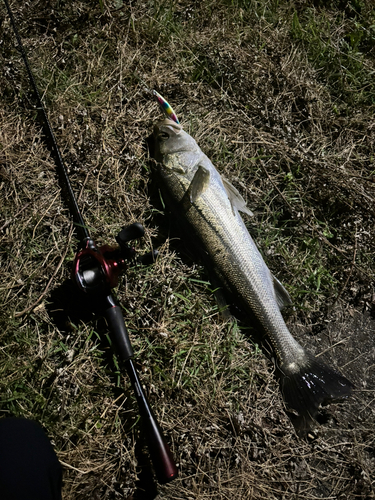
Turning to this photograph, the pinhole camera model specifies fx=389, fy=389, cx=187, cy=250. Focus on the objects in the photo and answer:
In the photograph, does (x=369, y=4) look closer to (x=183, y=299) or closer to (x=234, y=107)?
(x=234, y=107)

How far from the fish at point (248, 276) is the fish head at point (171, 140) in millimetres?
57

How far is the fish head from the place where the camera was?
10.7 ft

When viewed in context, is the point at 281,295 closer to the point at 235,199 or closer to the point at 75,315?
the point at 235,199

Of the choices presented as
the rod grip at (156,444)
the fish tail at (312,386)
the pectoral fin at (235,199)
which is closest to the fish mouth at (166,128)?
the pectoral fin at (235,199)

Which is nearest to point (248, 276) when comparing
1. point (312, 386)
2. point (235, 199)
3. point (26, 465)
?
point (235, 199)

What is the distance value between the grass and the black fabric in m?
0.44

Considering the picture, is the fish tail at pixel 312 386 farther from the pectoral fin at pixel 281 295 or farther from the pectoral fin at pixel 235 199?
the pectoral fin at pixel 235 199

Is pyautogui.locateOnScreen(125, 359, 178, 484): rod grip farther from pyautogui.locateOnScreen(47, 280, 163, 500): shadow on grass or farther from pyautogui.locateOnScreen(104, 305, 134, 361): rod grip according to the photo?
pyautogui.locateOnScreen(47, 280, 163, 500): shadow on grass

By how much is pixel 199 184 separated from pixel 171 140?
47 cm

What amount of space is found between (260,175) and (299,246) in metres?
0.75

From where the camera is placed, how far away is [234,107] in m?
3.74

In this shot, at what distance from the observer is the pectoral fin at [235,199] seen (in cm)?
330

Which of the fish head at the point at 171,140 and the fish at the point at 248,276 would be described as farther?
the fish head at the point at 171,140

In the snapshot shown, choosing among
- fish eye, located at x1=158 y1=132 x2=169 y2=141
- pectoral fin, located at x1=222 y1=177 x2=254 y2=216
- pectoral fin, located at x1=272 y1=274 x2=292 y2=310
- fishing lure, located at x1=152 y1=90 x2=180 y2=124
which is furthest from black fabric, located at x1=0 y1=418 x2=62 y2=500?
fishing lure, located at x1=152 y1=90 x2=180 y2=124
